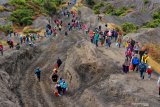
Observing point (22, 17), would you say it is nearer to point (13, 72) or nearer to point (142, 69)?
point (13, 72)

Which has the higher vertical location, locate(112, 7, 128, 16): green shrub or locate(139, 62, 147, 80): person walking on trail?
locate(139, 62, 147, 80): person walking on trail

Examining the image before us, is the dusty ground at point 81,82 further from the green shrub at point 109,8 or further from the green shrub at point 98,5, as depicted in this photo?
the green shrub at point 98,5

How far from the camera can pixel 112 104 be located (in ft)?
99.7

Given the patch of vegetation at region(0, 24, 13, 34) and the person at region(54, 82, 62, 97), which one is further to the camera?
the patch of vegetation at region(0, 24, 13, 34)

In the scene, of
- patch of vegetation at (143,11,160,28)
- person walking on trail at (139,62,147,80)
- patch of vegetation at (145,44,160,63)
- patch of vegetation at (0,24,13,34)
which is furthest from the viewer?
patch of vegetation at (143,11,160,28)

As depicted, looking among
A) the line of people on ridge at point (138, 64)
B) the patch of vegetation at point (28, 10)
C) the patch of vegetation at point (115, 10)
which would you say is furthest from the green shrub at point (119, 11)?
the line of people on ridge at point (138, 64)

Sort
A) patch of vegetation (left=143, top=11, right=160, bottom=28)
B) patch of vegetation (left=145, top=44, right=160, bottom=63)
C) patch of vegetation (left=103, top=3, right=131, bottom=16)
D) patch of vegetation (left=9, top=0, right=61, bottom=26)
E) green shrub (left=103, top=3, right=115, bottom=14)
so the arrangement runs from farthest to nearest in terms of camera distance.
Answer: green shrub (left=103, top=3, right=115, bottom=14) → patch of vegetation (left=103, top=3, right=131, bottom=16) → patch of vegetation (left=143, top=11, right=160, bottom=28) → patch of vegetation (left=9, top=0, right=61, bottom=26) → patch of vegetation (left=145, top=44, right=160, bottom=63)

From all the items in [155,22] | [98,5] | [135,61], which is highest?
[135,61]

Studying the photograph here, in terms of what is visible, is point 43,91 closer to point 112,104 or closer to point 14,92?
point 14,92

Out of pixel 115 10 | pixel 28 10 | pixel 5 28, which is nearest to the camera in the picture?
pixel 5 28

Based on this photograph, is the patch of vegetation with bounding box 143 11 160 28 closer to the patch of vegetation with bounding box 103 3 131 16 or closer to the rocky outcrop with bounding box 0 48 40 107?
the patch of vegetation with bounding box 103 3 131 16

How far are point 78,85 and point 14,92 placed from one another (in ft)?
21.0

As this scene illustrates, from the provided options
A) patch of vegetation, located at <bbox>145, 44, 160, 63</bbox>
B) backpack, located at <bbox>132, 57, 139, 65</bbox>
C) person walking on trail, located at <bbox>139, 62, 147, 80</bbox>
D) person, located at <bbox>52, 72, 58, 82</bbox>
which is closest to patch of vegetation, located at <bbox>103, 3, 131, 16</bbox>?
patch of vegetation, located at <bbox>145, 44, 160, 63</bbox>

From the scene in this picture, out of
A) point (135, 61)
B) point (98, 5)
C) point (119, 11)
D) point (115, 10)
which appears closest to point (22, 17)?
point (119, 11)
